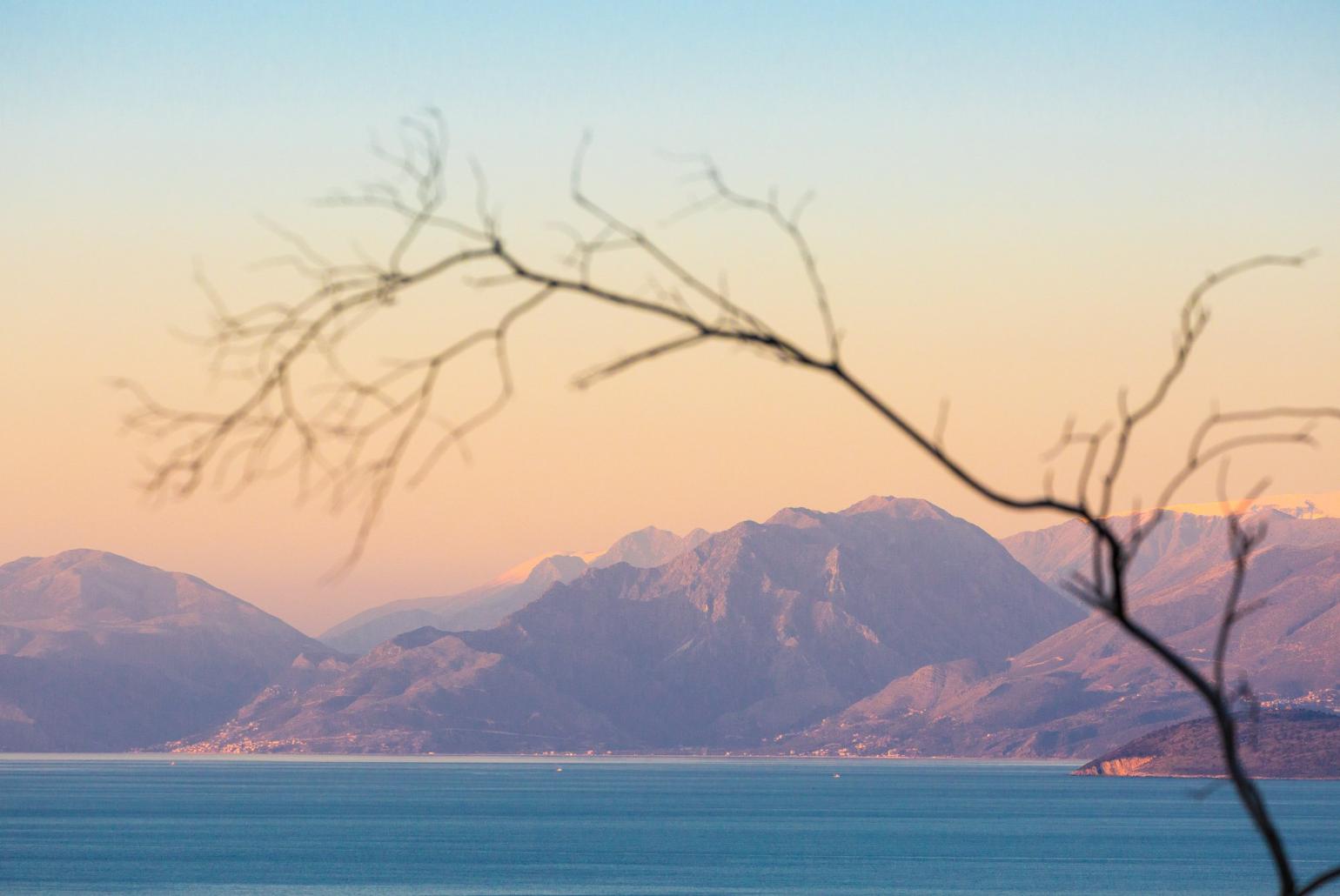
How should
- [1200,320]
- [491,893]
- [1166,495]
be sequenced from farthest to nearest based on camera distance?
1. [491,893]
2. [1166,495]
3. [1200,320]

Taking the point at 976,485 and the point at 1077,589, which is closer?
the point at 976,485

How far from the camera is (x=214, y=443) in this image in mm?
7664

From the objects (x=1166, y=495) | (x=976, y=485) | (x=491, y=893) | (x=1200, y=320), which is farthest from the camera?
(x=491, y=893)

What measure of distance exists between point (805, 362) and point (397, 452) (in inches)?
65.6

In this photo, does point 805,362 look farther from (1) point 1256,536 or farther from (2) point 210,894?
(2) point 210,894

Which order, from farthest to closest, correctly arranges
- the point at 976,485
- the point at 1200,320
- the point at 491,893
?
the point at 491,893
the point at 1200,320
the point at 976,485

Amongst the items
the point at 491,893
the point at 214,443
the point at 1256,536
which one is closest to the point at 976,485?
the point at 1256,536

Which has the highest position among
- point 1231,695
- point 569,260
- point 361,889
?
point 569,260

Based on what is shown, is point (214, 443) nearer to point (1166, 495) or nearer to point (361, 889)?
point (1166, 495)

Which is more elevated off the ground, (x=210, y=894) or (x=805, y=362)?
(x=805, y=362)

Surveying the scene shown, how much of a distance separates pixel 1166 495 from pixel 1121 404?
1.05m

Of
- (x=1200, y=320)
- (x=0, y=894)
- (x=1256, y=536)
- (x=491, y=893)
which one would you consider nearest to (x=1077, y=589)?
(x=1256, y=536)

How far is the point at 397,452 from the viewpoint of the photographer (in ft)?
23.8

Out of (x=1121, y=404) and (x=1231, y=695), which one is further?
(x=1231, y=695)
